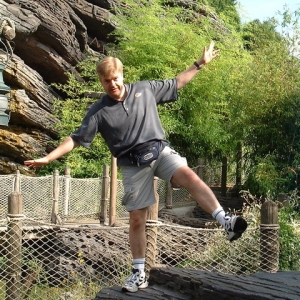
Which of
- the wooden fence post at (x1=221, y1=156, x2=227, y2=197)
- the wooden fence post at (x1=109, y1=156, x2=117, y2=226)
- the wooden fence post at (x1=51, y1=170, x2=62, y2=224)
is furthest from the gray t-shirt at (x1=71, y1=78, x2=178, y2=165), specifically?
the wooden fence post at (x1=221, y1=156, x2=227, y2=197)

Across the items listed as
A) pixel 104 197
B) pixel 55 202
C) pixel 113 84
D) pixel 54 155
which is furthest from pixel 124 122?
pixel 104 197

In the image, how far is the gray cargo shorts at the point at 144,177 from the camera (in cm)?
373

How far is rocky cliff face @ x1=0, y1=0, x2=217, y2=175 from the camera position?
14.2 meters

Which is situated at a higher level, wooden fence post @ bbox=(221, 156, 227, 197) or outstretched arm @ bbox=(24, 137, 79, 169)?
wooden fence post @ bbox=(221, 156, 227, 197)

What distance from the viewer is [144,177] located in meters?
3.75

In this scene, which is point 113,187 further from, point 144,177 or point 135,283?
point 144,177

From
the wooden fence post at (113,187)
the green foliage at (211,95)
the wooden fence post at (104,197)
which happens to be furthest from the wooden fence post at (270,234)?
the green foliage at (211,95)

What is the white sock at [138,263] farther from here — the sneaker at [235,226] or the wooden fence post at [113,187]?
the wooden fence post at [113,187]

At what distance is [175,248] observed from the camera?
8.34 meters

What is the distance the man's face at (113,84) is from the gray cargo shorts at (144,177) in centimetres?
49

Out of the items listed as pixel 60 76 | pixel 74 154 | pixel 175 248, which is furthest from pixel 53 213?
pixel 60 76

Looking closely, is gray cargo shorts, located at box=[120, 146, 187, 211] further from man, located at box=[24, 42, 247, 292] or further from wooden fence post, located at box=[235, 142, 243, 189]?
wooden fence post, located at box=[235, 142, 243, 189]

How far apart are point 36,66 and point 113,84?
1274 centimetres

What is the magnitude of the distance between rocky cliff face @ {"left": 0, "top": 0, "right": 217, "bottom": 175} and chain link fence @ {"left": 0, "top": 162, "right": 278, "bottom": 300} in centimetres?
365
